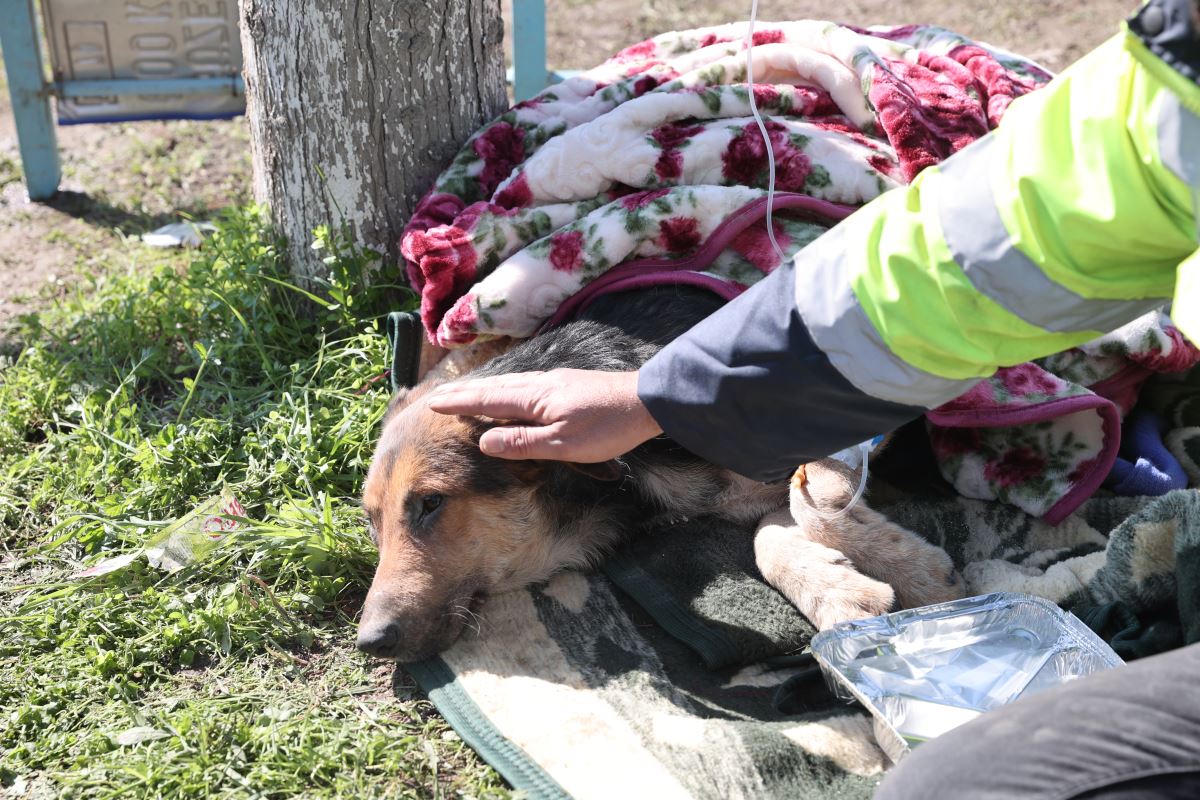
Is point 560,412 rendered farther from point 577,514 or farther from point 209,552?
point 209,552

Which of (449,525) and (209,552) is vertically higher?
(449,525)

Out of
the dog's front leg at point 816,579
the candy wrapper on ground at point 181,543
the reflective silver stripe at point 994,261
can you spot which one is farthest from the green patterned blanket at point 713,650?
the reflective silver stripe at point 994,261

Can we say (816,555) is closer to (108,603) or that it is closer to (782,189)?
(782,189)

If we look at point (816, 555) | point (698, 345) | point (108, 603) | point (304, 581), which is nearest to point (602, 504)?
point (816, 555)

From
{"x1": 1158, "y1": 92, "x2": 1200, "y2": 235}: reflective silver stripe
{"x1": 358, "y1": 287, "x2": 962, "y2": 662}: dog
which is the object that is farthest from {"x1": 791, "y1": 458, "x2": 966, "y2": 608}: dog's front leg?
{"x1": 1158, "y1": 92, "x2": 1200, "y2": 235}: reflective silver stripe

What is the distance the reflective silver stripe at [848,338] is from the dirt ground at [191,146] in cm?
396

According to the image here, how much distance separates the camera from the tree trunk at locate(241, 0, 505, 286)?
401 cm

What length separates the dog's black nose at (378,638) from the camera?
9.94 feet

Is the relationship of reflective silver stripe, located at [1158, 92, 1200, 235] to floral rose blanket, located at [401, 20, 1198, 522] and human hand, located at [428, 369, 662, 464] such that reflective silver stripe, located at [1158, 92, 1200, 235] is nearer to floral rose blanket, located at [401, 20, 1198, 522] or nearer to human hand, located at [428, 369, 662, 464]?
human hand, located at [428, 369, 662, 464]

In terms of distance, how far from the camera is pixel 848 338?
2.20 m

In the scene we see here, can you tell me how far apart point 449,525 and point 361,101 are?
171cm

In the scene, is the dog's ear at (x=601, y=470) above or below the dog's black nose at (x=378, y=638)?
above

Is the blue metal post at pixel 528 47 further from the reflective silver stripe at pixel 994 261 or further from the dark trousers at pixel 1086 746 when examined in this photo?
the dark trousers at pixel 1086 746

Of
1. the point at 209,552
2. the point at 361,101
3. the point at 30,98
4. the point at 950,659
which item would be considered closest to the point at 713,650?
the point at 950,659
